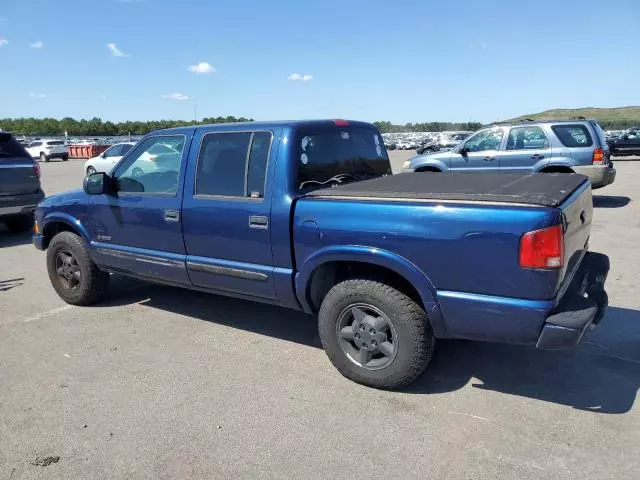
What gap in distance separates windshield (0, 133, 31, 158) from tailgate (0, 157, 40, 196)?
11cm

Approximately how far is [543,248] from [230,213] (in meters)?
2.25

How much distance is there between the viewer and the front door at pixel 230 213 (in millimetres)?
3838

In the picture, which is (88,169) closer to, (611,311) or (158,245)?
(158,245)

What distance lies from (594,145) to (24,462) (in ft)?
35.3

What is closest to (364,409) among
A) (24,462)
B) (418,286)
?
(418,286)

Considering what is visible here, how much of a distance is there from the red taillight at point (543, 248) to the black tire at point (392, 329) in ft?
2.57

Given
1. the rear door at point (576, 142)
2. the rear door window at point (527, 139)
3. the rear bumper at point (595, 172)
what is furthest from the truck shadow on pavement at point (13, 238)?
the rear bumper at point (595, 172)

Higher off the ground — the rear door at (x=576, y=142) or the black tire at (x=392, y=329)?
the rear door at (x=576, y=142)

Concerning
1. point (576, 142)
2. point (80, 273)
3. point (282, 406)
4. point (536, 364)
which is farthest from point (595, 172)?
point (80, 273)

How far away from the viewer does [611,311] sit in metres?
4.75

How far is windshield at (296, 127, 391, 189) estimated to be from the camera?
394 centimetres

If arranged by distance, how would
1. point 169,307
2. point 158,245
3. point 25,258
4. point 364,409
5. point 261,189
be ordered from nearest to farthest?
point 364,409 → point 261,189 → point 158,245 → point 169,307 → point 25,258

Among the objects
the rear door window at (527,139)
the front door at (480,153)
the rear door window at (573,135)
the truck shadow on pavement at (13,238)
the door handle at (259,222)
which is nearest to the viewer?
the door handle at (259,222)

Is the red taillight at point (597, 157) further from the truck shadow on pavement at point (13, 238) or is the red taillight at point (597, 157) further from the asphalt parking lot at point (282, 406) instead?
the truck shadow on pavement at point (13, 238)
